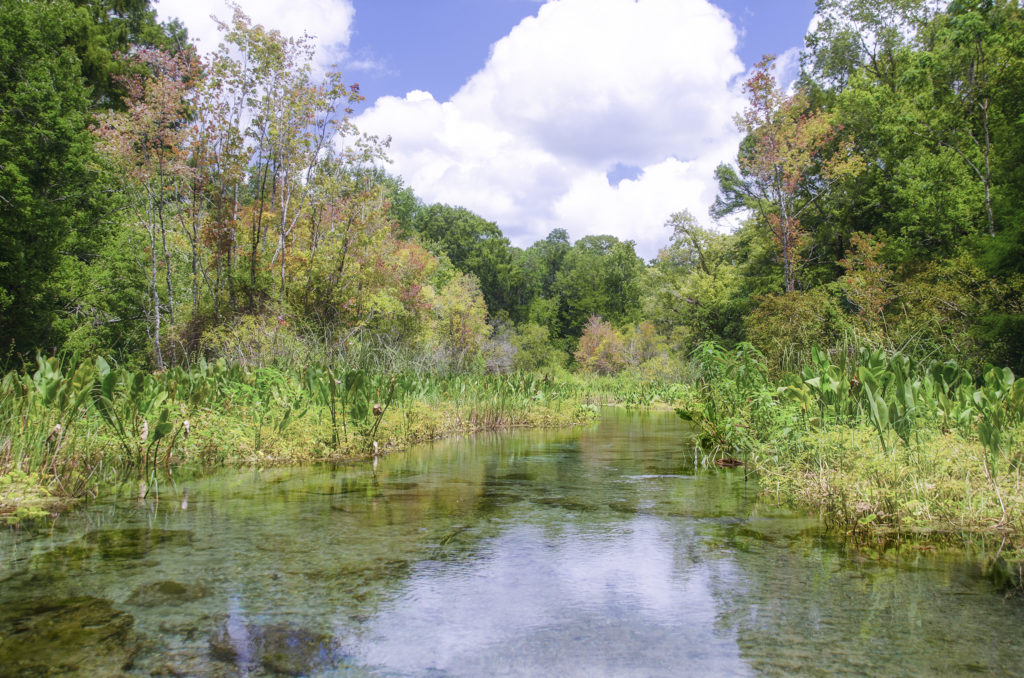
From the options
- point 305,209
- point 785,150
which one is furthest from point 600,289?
point 305,209

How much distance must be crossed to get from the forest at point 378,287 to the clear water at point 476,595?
98cm

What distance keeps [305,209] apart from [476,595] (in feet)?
41.3

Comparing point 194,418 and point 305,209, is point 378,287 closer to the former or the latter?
point 305,209

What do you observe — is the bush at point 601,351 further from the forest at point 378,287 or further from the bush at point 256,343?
the bush at point 256,343

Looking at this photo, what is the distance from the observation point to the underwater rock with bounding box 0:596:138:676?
7.47ft

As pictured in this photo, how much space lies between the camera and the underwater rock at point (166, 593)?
294 centimetres

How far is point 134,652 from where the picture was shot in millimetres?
2410

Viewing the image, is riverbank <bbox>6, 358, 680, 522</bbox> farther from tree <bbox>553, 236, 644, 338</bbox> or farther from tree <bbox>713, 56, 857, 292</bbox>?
tree <bbox>553, 236, 644, 338</bbox>

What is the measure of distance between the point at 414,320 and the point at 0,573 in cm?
1598

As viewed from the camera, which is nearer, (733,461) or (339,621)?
(339,621)

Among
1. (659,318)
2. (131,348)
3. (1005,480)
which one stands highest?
(659,318)

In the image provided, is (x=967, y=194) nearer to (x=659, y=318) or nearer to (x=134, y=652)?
(x=659, y=318)

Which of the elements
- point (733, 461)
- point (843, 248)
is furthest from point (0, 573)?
point (843, 248)

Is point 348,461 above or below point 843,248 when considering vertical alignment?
below
